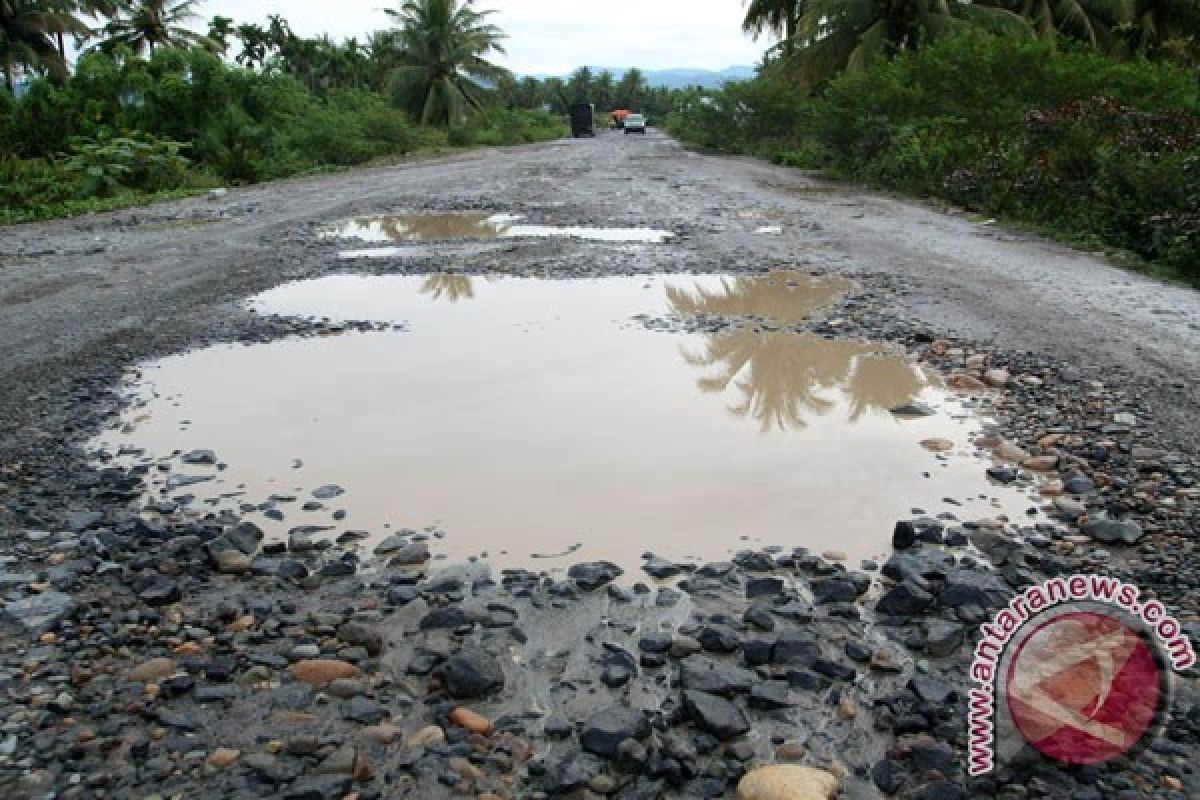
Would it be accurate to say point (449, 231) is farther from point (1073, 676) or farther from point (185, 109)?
point (185, 109)

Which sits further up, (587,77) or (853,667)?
(587,77)

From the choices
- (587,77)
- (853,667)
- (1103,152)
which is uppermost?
(587,77)

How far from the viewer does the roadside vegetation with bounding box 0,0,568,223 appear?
49.5 ft

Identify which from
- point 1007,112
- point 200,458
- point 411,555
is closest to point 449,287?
point 200,458

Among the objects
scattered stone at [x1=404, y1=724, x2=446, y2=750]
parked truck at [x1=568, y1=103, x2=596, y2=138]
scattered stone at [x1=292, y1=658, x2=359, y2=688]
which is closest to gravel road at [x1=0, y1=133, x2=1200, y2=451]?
scattered stone at [x1=292, y1=658, x2=359, y2=688]

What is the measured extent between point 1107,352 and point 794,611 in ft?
11.0

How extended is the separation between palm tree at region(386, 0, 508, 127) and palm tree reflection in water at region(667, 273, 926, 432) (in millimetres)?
32595

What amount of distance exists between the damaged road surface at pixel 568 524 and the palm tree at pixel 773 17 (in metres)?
21.6

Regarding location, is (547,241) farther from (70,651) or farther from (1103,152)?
(70,651)

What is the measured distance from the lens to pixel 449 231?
9.82m

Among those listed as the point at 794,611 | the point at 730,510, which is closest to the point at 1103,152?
the point at 730,510

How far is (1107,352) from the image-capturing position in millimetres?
4871

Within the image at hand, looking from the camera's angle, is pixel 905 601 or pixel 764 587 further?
pixel 764 587

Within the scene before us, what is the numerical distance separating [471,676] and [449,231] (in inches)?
321
